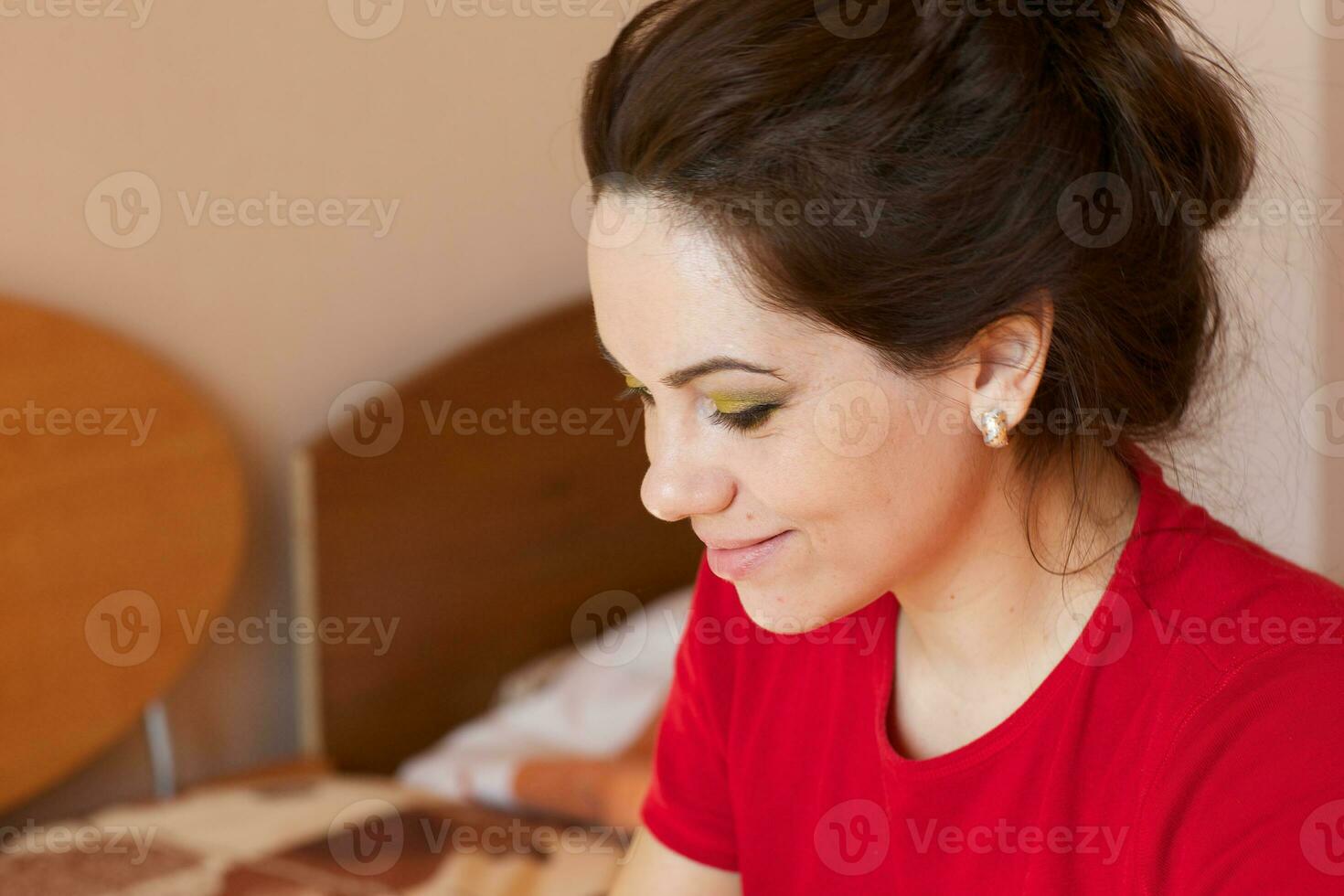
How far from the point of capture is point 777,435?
788mm

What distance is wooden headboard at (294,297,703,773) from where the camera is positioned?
173 cm

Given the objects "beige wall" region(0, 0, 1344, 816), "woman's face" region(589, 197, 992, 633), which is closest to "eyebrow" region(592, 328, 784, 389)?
"woman's face" region(589, 197, 992, 633)

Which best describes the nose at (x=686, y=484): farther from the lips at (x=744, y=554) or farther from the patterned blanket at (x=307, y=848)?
the patterned blanket at (x=307, y=848)

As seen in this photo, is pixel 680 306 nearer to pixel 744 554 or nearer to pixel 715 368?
pixel 715 368

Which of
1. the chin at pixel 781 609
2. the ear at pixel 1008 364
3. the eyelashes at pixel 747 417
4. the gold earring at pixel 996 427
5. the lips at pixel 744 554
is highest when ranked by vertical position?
the ear at pixel 1008 364

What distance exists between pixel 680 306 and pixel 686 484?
10cm

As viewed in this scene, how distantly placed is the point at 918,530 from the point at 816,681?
0.20 meters

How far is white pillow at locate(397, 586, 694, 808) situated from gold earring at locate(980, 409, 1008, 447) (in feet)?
Result: 3.25

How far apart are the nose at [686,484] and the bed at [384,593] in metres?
0.74

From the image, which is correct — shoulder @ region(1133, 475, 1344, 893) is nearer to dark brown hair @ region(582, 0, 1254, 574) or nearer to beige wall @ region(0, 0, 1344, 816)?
dark brown hair @ region(582, 0, 1254, 574)

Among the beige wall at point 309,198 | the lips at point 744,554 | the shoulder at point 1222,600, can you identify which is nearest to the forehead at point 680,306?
the lips at point 744,554

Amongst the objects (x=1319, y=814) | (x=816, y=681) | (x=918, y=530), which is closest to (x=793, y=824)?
(x=816, y=681)

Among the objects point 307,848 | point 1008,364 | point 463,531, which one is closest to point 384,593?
point 463,531

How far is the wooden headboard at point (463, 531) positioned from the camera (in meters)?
1.73
